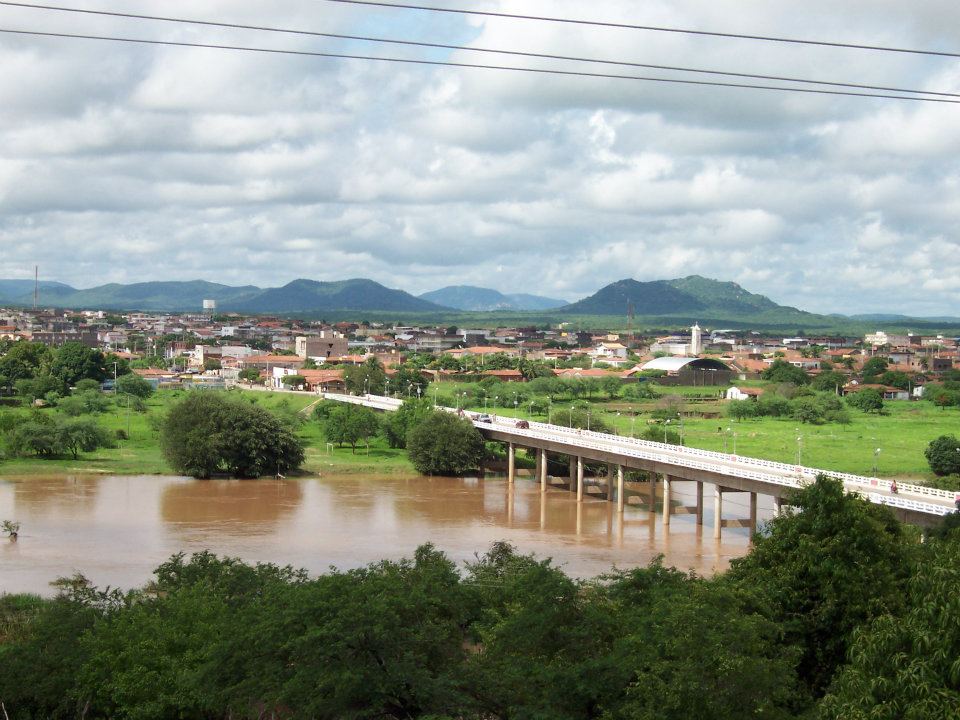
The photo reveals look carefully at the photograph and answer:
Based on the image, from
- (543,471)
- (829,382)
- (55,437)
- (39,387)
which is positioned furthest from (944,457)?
(39,387)

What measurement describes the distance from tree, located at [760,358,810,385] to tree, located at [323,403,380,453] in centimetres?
5278

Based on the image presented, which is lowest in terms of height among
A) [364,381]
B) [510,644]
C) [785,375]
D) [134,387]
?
[510,644]

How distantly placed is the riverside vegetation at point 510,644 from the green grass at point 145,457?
122 feet

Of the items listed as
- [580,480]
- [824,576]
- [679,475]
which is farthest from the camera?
[580,480]

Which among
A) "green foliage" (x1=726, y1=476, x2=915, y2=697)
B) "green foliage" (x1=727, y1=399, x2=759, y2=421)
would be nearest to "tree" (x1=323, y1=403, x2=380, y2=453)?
"green foliage" (x1=727, y1=399, x2=759, y2=421)

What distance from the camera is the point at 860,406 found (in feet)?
299

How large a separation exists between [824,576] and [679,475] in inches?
1148

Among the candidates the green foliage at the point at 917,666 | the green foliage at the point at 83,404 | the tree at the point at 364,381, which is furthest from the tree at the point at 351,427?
the green foliage at the point at 917,666

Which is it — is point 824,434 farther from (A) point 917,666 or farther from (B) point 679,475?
(A) point 917,666

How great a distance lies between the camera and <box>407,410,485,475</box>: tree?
60.7m

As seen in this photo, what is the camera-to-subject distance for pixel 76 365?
A: 92.3 m

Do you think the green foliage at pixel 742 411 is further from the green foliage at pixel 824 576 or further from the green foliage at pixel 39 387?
the green foliage at pixel 824 576

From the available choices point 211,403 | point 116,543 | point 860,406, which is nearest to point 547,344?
point 860,406

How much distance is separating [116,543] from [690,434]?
41.6 metres
